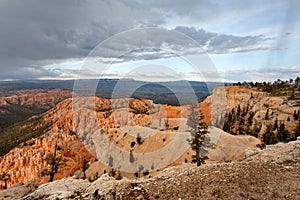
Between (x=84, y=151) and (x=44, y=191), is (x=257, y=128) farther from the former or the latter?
(x=44, y=191)

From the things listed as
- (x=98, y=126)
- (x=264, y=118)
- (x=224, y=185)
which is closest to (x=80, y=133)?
(x=98, y=126)

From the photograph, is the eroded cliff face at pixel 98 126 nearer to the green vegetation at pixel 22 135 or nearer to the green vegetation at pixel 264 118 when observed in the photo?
the green vegetation at pixel 264 118

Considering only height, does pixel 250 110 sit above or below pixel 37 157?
above

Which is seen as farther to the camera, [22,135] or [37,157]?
[22,135]

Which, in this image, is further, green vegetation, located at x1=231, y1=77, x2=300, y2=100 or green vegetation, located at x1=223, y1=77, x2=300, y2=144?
green vegetation, located at x1=231, y1=77, x2=300, y2=100

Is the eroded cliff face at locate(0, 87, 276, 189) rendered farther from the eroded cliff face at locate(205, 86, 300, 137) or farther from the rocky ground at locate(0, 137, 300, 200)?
the rocky ground at locate(0, 137, 300, 200)

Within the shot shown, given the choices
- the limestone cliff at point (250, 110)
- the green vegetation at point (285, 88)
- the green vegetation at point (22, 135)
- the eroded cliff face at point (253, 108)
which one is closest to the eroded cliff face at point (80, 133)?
the green vegetation at point (22, 135)

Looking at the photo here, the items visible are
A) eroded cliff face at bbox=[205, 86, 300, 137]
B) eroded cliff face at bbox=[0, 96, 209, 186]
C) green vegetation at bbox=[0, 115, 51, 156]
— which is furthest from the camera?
green vegetation at bbox=[0, 115, 51, 156]

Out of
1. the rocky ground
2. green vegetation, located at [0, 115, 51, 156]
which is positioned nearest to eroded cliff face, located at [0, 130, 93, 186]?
green vegetation, located at [0, 115, 51, 156]

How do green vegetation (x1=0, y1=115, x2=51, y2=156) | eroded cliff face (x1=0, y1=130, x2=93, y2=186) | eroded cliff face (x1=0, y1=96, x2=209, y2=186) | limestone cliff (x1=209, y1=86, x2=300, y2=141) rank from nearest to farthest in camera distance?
limestone cliff (x1=209, y1=86, x2=300, y2=141) < eroded cliff face (x1=0, y1=96, x2=209, y2=186) < eroded cliff face (x1=0, y1=130, x2=93, y2=186) < green vegetation (x1=0, y1=115, x2=51, y2=156)

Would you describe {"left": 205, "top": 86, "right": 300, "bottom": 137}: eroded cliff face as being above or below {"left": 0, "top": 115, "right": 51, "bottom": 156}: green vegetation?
above

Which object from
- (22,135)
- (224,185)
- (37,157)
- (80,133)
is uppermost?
(224,185)

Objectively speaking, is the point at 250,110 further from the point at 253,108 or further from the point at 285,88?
the point at 285,88
